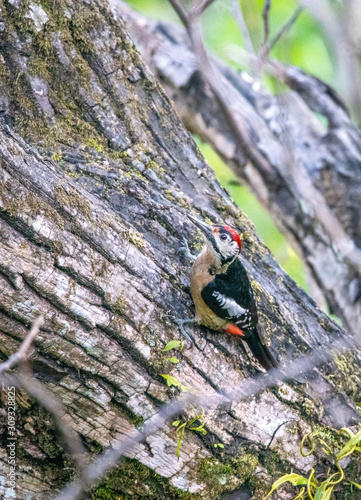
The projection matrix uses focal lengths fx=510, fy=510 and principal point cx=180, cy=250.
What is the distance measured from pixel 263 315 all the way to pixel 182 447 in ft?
2.57

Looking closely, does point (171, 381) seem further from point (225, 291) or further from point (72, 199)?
point (72, 199)

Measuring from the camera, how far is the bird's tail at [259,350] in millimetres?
2398


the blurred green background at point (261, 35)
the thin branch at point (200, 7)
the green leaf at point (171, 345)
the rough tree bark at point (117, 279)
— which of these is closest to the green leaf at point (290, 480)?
the rough tree bark at point (117, 279)

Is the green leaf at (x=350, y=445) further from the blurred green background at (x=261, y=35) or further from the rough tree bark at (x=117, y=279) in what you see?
the blurred green background at (x=261, y=35)

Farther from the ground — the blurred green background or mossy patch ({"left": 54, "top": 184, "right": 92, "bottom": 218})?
the blurred green background

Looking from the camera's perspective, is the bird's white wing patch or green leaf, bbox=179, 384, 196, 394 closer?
green leaf, bbox=179, 384, 196, 394

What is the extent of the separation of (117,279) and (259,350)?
823 mm

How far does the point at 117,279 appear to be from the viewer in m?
2.02

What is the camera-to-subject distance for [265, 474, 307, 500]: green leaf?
2242mm

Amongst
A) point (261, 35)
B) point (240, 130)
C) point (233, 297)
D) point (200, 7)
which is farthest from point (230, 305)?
point (261, 35)

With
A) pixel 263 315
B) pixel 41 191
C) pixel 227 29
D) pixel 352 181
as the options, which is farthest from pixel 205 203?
pixel 227 29

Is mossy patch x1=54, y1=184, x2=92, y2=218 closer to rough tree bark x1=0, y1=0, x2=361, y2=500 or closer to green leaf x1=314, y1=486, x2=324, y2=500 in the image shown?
rough tree bark x1=0, y1=0, x2=361, y2=500

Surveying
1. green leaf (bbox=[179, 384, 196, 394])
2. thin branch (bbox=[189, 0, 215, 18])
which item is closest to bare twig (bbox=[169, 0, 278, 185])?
thin branch (bbox=[189, 0, 215, 18])

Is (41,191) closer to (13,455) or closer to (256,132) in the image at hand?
(13,455)
